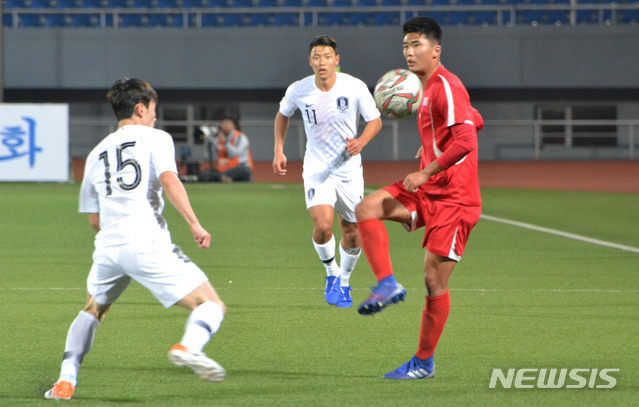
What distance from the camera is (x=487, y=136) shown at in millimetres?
34250

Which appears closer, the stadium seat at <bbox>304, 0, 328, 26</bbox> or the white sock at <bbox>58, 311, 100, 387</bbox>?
the white sock at <bbox>58, 311, 100, 387</bbox>

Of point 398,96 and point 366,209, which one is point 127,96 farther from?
Answer: point 398,96

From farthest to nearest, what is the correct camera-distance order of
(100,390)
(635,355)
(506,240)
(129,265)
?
1. (506,240)
2. (635,355)
3. (100,390)
4. (129,265)

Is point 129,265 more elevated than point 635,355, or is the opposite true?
point 129,265

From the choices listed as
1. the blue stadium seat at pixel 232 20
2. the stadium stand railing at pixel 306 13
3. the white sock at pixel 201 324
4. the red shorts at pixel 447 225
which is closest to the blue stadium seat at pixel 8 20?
the stadium stand railing at pixel 306 13

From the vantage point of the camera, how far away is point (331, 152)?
26.2 ft

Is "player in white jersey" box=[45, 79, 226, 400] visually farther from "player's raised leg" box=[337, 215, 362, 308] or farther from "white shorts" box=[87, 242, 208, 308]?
"player's raised leg" box=[337, 215, 362, 308]

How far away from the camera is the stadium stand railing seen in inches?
1291

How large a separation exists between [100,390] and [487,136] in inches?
1197

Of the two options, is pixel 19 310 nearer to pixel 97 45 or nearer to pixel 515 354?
pixel 515 354

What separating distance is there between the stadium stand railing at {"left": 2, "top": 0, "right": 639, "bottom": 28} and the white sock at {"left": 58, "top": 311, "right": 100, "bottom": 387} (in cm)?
2883

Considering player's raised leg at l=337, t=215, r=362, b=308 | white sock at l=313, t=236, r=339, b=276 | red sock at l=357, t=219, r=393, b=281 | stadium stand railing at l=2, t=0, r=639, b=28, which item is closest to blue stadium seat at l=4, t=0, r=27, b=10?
stadium stand railing at l=2, t=0, r=639, b=28

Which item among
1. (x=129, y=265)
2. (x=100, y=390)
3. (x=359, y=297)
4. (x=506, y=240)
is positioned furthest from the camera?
(x=506, y=240)

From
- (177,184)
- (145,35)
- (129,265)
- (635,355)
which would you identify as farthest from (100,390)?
(145,35)
